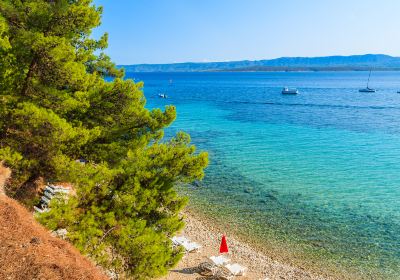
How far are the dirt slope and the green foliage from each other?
0.56 meters

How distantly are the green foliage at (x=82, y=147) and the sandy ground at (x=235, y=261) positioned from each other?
633 centimetres

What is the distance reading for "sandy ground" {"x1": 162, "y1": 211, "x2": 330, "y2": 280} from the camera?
61.7 feet

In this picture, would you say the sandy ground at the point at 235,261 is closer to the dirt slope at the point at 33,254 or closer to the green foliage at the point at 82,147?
the green foliage at the point at 82,147

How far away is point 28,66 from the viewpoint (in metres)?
13.3

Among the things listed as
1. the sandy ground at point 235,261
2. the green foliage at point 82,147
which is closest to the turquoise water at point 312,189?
the sandy ground at point 235,261

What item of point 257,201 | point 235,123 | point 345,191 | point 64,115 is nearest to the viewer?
point 64,115

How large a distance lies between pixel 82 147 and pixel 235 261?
1149cm

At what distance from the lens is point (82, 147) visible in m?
14.6

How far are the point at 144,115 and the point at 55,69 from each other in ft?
13.1

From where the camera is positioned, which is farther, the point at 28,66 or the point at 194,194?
the point at 194,194

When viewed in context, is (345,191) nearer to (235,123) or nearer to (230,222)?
(230,222)

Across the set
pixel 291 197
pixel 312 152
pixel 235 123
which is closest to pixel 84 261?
pixel 291 197

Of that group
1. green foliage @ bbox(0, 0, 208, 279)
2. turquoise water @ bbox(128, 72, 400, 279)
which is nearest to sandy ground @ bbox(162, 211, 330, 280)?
turquoise water @ bbox(128, 72, 400, 279)

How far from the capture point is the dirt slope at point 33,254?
9.35m
